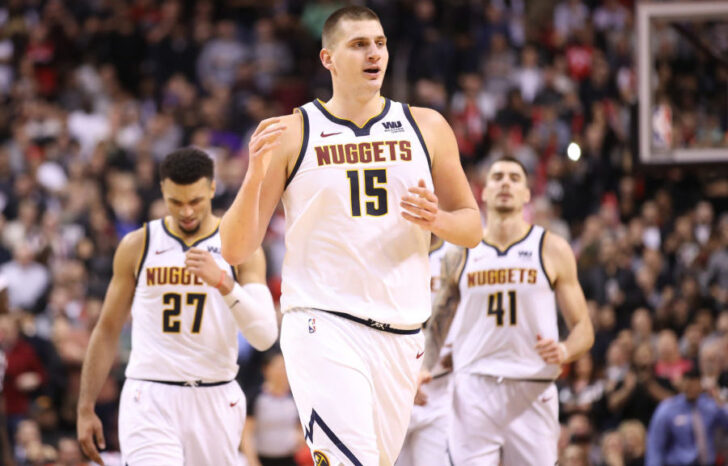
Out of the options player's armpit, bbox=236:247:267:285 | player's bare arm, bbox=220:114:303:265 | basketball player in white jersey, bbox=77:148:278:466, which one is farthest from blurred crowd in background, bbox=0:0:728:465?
player's bare arm, bbox=220:114:303:265

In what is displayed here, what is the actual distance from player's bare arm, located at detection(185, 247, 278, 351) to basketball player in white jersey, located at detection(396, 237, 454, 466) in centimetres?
170

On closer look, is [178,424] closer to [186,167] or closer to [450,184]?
[186,167]

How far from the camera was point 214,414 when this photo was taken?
716 cm

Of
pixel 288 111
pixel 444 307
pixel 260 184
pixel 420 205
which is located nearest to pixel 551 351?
pixel 444 307

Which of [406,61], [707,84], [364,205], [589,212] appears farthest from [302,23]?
[364,205]

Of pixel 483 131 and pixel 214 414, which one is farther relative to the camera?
pixel 483 131

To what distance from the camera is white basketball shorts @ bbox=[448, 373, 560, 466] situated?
315 inches

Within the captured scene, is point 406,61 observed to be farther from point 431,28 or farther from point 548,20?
point 548,20

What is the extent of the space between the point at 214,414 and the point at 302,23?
1431 centimetres

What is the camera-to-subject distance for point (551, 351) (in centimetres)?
770

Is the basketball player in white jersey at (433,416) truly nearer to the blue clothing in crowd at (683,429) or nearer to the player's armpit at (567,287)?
the player's armpit at (567,287)

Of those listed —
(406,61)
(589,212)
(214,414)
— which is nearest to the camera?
(214,414)

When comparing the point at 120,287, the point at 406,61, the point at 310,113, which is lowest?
the point at 120,287

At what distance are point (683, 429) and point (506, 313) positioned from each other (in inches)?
170
